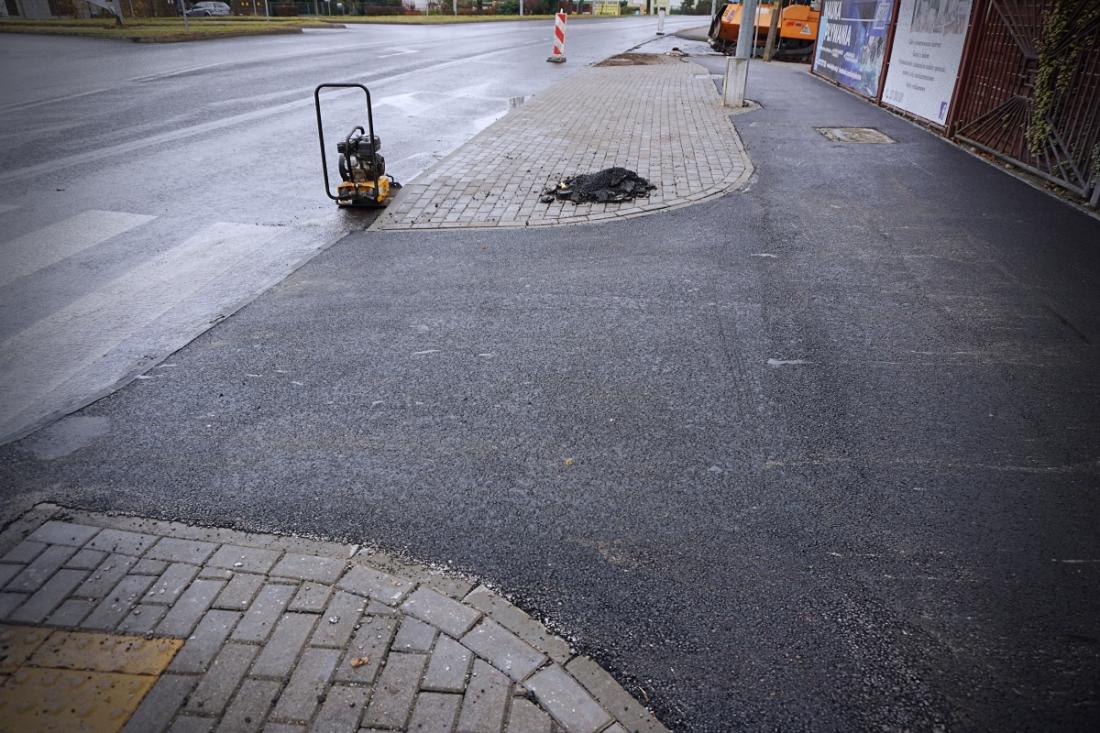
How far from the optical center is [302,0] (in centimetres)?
5691

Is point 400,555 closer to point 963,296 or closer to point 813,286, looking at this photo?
point 813,286

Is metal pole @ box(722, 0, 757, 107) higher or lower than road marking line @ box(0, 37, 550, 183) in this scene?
higher

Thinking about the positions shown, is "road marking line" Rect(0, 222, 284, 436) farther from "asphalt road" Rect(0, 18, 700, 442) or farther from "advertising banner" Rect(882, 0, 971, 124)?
"advertising banner" Rect(882, 0, 971, 124)

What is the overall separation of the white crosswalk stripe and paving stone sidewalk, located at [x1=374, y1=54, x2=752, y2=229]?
158 centimetres

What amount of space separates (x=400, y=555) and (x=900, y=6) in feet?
55.4

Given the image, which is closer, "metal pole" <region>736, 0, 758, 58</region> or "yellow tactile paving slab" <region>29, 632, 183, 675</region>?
"yellow tactile paving slab" <region>29, 632, 183, 675</region>

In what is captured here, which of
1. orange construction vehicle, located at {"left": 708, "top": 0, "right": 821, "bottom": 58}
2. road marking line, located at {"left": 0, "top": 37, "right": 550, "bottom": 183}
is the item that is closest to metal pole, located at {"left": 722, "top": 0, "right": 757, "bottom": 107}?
road marking line, located at {"left": 0, "top": 37, "right": 550, "bottom": 183}

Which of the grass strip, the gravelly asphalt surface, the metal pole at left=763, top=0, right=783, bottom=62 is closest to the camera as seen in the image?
the gravelly asphalt surface

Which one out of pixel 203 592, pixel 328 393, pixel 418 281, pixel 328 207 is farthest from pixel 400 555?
pixel 328 207

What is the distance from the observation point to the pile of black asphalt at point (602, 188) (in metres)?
8.40

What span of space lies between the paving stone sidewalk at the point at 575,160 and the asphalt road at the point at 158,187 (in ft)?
2.52

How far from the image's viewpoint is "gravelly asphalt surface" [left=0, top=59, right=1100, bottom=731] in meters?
2.73

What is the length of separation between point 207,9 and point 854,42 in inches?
1804

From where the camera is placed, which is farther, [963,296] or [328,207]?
[328,207]
